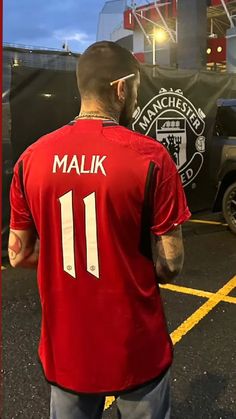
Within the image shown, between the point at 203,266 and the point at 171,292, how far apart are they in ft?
2.96

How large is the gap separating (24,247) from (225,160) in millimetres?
5367

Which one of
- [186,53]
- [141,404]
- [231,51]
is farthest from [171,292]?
[231,51]

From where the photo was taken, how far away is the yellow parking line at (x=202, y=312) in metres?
3.83

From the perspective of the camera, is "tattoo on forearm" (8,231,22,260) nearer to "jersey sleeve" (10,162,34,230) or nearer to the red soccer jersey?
"jersey sleeve" (10,162,34,230)

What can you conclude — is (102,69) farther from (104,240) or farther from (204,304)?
(204,304)

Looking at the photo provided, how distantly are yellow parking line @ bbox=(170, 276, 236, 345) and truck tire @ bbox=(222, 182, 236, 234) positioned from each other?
1.64 meters

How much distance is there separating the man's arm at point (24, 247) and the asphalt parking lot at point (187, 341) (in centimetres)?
147

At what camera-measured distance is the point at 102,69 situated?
62.4 inches

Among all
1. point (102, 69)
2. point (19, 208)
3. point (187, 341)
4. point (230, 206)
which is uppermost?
point (102, 69)

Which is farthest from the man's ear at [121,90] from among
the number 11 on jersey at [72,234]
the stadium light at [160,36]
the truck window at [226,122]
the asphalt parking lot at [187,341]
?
the stadium light at [160,36]

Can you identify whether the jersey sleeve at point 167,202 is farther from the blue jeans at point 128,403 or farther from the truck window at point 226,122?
the truck window at point 226,122

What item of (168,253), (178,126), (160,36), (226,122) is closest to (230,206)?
(226,122)

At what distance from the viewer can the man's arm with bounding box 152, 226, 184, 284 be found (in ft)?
5.21

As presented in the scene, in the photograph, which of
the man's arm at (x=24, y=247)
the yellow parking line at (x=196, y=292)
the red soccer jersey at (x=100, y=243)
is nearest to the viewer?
the red soccer jersey at (x=100, y=243)
